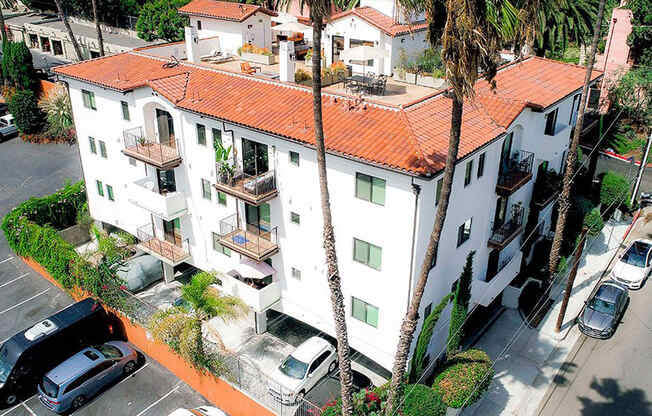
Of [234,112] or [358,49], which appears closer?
[234,112]

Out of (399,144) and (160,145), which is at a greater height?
(399,144)

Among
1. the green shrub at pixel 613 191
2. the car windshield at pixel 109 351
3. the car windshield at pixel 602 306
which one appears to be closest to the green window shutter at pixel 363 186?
the car windshield at pixel 109 351

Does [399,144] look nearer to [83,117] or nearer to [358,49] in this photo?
[358,49]

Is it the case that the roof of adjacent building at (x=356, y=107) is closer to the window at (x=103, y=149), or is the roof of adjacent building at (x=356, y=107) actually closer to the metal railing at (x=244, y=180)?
the metal railing at (x=244, y=180)

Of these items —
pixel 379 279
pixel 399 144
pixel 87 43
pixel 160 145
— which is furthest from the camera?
pixel 87 43

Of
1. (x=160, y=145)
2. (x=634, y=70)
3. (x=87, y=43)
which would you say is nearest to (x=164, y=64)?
(x=160, y=145)

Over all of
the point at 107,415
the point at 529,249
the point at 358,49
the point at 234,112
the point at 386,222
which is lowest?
the point at 107,415

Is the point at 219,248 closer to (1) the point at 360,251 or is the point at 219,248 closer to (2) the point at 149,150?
(2) the point at 149,150
